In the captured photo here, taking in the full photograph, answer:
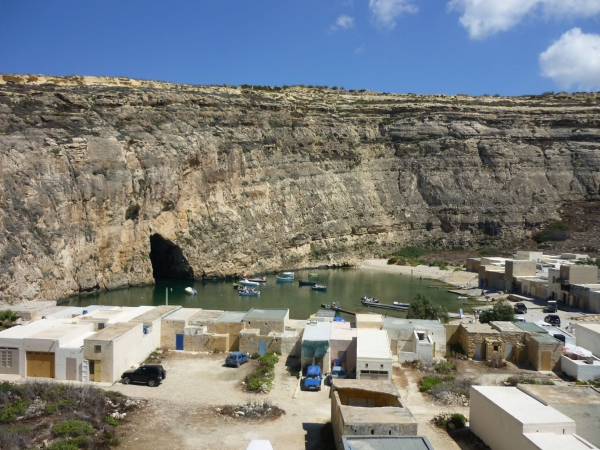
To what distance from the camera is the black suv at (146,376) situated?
61.6ft

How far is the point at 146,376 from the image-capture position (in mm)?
18812

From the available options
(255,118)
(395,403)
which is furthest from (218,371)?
(255,118)

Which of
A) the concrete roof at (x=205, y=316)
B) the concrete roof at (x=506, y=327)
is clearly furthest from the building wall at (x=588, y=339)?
the concrete roof at (x=205, y=316)

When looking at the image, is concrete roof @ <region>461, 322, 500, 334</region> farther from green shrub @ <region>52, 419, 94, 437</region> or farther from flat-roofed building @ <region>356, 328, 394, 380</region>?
green shrub @ <region>52, 419, 94, 437</region>

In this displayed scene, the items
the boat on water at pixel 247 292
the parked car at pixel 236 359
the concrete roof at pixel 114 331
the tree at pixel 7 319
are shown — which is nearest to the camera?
the concrete roof at pixel 114 331

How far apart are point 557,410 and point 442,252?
167 feet

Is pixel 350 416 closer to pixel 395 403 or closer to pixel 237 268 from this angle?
pixel 395 403

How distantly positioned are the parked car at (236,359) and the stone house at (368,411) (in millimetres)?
5872

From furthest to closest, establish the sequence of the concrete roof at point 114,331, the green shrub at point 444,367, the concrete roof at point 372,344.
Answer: the green shrub at point 444,367 < the concrete roof at point 114,331 < the concrete roof at point 372,344

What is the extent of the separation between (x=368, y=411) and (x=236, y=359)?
8210mm

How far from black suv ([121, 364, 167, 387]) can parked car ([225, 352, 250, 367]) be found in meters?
2.88

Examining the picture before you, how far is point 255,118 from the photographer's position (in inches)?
2338

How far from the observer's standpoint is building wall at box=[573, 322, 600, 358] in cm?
2247

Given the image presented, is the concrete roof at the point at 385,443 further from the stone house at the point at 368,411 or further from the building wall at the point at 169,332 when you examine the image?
the building wall at the point at 169,332
